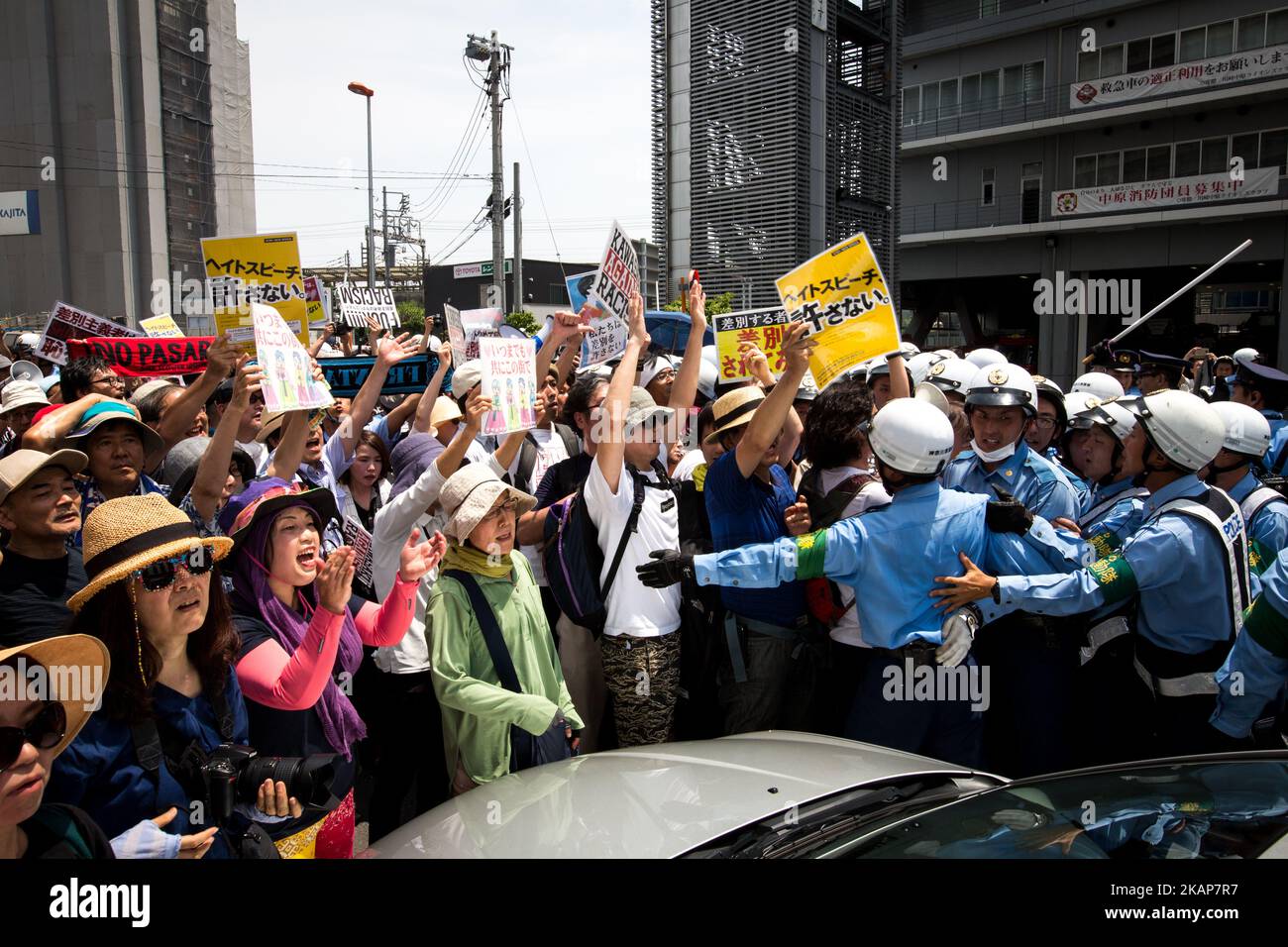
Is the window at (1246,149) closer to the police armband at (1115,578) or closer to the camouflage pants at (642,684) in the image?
the police armband at (1115,578)

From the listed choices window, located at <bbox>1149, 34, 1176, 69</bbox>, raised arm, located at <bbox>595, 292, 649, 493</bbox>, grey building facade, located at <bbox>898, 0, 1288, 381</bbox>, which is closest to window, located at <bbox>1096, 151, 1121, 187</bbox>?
grey building facade, located at <bbox>898, 0, 1288, 381</bbox>

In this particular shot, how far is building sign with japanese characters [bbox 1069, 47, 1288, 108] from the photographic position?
24.6m

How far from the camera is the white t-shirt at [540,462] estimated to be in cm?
443

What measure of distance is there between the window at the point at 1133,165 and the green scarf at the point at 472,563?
30929mm

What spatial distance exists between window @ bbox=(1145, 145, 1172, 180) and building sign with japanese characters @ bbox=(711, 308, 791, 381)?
27.8m

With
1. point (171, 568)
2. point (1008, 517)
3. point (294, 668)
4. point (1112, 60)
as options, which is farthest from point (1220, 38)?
point (171, 568)

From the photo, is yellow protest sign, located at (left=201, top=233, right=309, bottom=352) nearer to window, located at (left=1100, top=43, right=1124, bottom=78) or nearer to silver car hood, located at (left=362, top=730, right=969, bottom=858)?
silver car hood, located at (left=362, top=730, right=969, bottom=858)

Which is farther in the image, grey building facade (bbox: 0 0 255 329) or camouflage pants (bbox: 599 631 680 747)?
grey building facade (bbox: 0 0 255 329)

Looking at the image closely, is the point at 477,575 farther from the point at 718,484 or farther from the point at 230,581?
the point at 718,484

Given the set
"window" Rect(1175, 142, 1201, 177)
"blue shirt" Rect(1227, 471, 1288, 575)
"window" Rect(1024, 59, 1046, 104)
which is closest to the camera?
"blue shirt" Rect(1227, 471, 1288, 575)

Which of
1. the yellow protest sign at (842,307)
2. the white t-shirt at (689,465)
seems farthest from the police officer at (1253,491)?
the white t-shirt at (689,465)

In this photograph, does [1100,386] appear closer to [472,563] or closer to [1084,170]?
[472,563]

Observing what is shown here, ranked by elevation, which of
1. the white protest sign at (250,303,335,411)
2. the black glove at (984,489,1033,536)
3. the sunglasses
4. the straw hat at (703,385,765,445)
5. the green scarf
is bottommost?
the sunglasses

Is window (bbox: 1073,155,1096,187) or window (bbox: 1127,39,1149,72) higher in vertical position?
window (bbox: 1127,39,1149,72)
